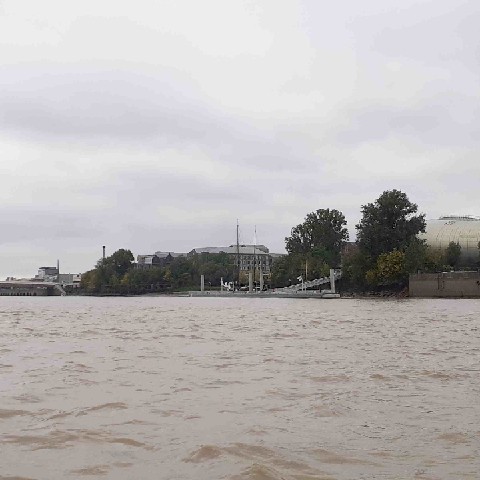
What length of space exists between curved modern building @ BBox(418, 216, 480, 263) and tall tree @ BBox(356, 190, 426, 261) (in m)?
25.5

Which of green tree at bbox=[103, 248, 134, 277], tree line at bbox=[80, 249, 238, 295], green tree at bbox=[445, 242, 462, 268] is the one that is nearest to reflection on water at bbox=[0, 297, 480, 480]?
green tree at bbox=[445, 242, 462, 268]

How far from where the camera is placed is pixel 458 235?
12569cm

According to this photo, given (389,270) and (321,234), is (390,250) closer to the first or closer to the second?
(389,270)

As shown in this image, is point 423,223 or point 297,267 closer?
point 423,223

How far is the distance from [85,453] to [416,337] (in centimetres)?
1616

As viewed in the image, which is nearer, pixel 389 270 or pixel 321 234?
pixel 389 270

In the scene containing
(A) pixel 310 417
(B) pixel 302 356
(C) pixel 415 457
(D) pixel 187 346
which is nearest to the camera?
(C) pixel 415 457

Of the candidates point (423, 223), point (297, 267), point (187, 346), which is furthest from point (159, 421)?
point (297, 267)

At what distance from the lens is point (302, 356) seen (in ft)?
48.7

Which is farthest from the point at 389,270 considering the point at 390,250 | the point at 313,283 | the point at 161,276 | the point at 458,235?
the point at 161,276

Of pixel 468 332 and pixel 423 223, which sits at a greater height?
pixel 423 223

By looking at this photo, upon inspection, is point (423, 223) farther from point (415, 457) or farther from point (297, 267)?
point (415, 457)

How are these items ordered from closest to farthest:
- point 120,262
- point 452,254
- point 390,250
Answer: point 390,250
point 452,254
point 120,262

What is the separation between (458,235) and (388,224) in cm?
3479
